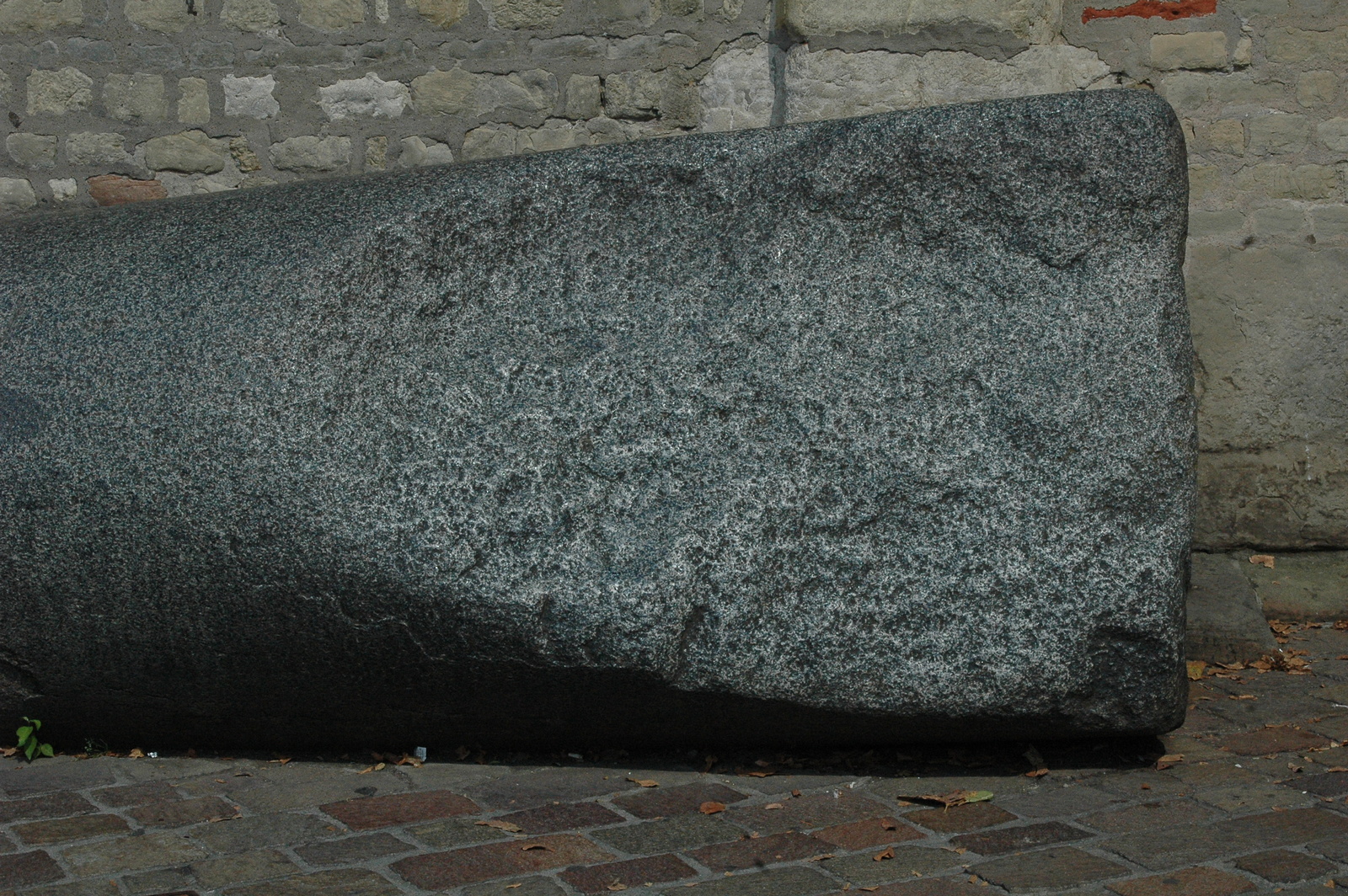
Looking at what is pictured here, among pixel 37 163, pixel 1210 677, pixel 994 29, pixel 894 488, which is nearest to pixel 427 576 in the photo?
pixel 894 488

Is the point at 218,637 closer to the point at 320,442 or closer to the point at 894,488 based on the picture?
the point at 320,442

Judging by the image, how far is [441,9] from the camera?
403 cm

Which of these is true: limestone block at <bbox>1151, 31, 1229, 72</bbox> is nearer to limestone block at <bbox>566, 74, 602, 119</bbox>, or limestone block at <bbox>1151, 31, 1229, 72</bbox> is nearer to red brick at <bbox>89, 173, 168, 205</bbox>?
limestone block at <bbox>566, 74, 602, 119</bbox>

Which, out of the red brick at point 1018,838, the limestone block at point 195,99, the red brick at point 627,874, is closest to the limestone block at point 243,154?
the limestone block at point 195,99

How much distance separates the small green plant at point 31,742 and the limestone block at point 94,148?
2307mm

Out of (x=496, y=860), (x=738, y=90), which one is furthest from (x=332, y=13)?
(x=496, y=860)

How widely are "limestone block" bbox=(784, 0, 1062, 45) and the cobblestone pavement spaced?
2.15m

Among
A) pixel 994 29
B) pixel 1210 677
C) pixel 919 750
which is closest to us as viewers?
pixel 919 750

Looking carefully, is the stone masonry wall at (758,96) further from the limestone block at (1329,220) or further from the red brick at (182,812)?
the red brick at (182,812)

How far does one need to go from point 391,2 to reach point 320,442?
2340mm

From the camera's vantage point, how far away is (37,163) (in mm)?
4125

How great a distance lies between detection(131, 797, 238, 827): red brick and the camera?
2.14m

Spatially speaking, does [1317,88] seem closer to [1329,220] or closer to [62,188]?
[1329,220]

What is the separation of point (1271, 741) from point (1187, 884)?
80 cm
